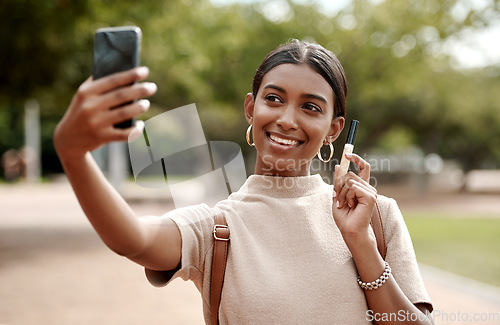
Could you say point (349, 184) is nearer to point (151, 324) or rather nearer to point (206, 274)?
point (206, 274)

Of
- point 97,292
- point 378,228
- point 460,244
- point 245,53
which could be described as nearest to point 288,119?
point 378,228

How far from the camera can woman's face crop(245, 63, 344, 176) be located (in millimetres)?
1714

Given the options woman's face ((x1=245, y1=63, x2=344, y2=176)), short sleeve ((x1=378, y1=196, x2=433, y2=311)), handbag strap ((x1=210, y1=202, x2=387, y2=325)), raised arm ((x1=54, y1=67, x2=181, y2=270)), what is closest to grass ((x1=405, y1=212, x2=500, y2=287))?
short sleeve ((x1=378, y1=196, x2=433, y2=311))

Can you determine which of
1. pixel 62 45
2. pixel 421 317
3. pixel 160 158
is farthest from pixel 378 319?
pixel 62 45

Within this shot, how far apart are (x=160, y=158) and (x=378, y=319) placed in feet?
2.75

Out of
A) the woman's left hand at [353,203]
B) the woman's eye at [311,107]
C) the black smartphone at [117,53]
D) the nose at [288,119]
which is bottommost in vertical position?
the woman's left hand at [353,203]

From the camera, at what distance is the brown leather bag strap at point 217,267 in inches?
65.1

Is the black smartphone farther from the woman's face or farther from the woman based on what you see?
the woman's face

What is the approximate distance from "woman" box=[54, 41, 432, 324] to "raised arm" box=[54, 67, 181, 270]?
9cm

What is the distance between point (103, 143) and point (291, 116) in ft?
2.43

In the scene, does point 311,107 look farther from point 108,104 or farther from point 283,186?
point 108,104

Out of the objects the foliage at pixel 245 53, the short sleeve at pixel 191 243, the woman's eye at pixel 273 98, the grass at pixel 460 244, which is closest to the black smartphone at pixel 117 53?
the short sleeve at pixel 191 243

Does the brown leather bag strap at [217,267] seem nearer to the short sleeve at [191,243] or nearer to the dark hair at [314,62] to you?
the short sleeve at [191,243]

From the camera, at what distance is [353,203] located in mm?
1698
